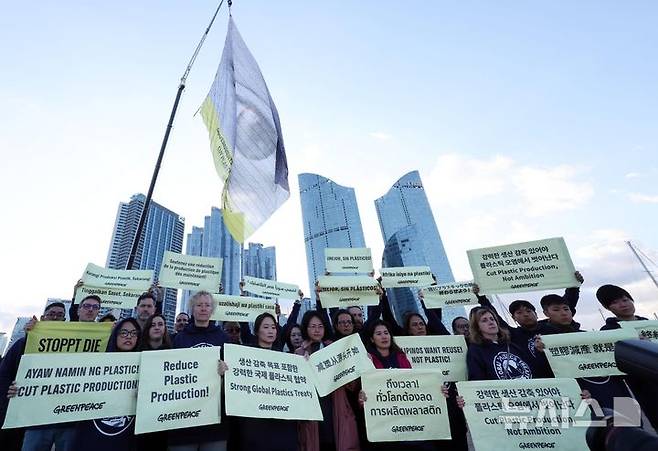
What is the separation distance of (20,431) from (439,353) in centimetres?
580

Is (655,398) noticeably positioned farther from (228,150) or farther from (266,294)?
(228,150)

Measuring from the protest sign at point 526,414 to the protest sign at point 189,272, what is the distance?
5.13 metres

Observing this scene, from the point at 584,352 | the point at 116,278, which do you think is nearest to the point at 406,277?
the point at 584,352

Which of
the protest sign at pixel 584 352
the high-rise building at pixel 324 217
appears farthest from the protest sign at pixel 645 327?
the high-rise building at pixel 324 217

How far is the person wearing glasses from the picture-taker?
13.4ft

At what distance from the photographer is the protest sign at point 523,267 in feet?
19.2

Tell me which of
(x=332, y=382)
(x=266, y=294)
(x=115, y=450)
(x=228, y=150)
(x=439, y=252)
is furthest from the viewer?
(x=439, y=252)

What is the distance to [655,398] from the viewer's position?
4.50 ft

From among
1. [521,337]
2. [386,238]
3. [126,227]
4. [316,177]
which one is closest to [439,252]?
[386,238]

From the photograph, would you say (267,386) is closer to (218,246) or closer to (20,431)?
(20,431)

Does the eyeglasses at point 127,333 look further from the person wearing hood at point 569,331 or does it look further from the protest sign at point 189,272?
the person wearing hood at point 569,331

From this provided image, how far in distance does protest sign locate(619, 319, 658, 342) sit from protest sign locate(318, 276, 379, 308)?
146 inches

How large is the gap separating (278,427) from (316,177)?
496ft

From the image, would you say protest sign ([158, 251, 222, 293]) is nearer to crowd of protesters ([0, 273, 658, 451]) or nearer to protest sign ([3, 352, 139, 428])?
crowd of protesters ([0, 273, 658, 451])
